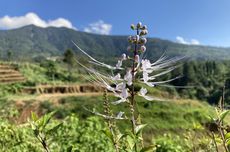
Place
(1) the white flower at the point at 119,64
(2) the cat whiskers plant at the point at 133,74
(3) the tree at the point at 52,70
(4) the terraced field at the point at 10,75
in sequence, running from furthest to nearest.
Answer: (3) the tree at the point at 52,70 < (4) the terraced field at the point at 10,75 < (1) the white flower at the point at 119,64 < (2) the cat whiskers plant at the point at 133,74

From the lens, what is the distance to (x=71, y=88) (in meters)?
54.0

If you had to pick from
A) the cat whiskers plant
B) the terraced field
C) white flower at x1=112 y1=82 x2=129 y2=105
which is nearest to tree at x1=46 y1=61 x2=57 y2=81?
the terraced field

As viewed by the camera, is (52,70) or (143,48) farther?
(52,70)

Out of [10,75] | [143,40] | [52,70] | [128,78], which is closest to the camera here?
[128,78]

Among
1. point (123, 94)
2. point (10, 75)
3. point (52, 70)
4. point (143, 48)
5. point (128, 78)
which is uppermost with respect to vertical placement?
point (143, 48)

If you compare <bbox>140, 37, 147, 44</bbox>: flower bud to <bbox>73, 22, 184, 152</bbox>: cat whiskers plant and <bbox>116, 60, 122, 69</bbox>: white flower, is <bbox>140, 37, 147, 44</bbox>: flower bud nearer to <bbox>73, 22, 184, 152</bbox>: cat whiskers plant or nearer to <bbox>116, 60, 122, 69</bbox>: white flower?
<bbox>73, 22, 184, 152</bbox>: cat whiskers plant

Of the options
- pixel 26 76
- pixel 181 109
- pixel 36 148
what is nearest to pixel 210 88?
pixel 181 109

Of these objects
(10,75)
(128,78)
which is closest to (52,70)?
(10,75)

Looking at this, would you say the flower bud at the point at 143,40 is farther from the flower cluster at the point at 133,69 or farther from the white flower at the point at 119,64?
the white flower at the point at 119,64

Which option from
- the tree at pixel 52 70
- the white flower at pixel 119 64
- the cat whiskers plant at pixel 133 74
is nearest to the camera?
the cat whiskers plant at pixel 133 74

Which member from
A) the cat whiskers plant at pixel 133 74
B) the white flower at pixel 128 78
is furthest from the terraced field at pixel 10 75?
the white flower at pixel 128 78

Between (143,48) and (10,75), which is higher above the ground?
(143,48)

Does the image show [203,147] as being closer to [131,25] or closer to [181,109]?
[131,25]

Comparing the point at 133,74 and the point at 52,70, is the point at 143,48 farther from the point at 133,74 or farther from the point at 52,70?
the point at 52,70
